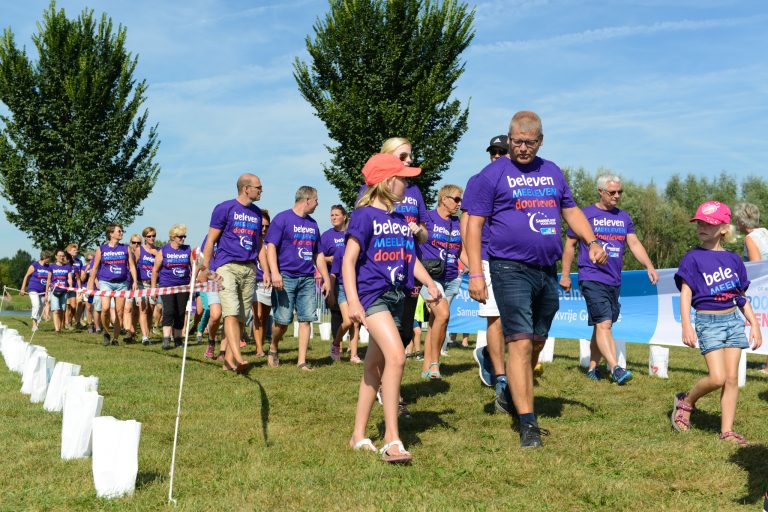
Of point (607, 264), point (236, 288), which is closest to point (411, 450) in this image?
point (607, 264)

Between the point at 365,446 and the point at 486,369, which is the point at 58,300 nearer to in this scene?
the point at 486,369

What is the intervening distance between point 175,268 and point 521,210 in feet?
31.8

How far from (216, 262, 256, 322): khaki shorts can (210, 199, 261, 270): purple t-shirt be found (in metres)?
0.09

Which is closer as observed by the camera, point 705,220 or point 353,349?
point 705,220

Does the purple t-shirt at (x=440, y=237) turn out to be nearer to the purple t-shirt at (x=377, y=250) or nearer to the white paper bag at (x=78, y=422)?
the purple t-shirt at (x=377, y=250)

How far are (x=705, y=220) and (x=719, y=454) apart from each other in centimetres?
176

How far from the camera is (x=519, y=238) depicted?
514 centimetres

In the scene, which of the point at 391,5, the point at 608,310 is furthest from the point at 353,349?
the point at 391,5

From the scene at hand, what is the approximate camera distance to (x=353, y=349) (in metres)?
10.6

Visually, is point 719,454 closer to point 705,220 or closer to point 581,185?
point 705,220

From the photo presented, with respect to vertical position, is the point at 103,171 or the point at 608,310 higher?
the point at 103,171

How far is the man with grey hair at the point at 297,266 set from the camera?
9281 millimetres

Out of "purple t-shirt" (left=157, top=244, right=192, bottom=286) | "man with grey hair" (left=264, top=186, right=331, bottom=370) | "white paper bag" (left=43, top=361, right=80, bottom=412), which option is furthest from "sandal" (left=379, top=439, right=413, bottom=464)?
"purple t-shirt" (left=157, top=244, right=192, bottom=286)

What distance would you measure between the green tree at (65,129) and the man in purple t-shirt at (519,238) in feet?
94.2
